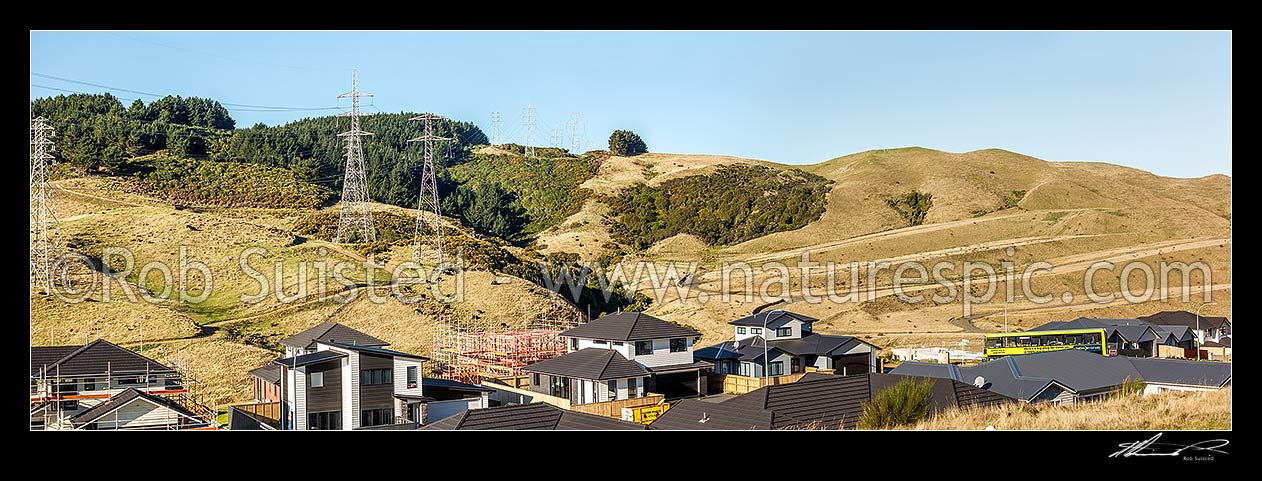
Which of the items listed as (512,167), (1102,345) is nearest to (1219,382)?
(1102,345)

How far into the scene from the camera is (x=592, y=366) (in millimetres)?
26062

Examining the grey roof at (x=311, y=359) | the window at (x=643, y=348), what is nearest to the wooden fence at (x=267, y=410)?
the grey roof at (x=311, y=359)

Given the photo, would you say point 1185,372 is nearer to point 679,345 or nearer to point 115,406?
point 679,345

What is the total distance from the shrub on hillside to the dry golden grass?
27cm

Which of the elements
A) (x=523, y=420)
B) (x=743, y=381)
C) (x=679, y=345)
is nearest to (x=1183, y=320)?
(x=743, y=381)

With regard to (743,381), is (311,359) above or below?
above

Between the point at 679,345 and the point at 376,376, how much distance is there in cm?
1071

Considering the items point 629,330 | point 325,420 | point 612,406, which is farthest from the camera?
point 629,330

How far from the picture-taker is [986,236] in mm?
59906

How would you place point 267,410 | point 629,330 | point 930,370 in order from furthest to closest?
point 629,330, point 930,370, point 267,410
